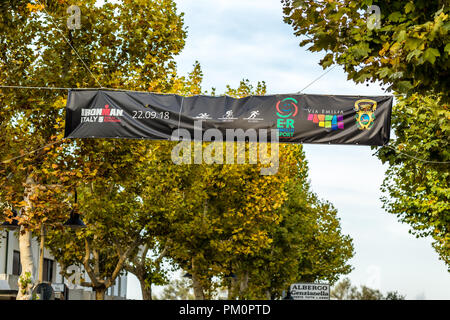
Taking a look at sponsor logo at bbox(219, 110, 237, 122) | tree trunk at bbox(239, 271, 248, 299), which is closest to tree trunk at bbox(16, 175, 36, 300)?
sponsor logo at bbox(219, 110, 237, 122)

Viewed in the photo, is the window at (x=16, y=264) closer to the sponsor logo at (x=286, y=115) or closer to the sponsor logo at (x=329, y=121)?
the sponsor logo at (x=286, y=115)

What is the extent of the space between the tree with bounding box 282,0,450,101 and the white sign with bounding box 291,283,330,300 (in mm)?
12893

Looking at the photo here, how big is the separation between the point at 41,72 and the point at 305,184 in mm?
35329

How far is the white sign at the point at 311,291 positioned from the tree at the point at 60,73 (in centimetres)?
849

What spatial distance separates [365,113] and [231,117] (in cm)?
309

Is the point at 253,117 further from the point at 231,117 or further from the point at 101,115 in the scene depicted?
the point at 101,115

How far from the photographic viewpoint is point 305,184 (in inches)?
1983

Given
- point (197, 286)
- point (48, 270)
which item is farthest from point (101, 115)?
point (48, 270)

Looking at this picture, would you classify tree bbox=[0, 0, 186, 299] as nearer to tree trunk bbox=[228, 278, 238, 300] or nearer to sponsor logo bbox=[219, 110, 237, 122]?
sponsor logo bbox=[219, 110, 237, 122]

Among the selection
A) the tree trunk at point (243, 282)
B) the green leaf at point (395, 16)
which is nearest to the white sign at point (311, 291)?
the green leaf at point (395, 16)

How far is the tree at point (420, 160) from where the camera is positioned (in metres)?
15.4

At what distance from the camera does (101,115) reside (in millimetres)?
14672

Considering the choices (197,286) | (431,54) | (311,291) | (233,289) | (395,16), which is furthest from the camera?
(233,289)
